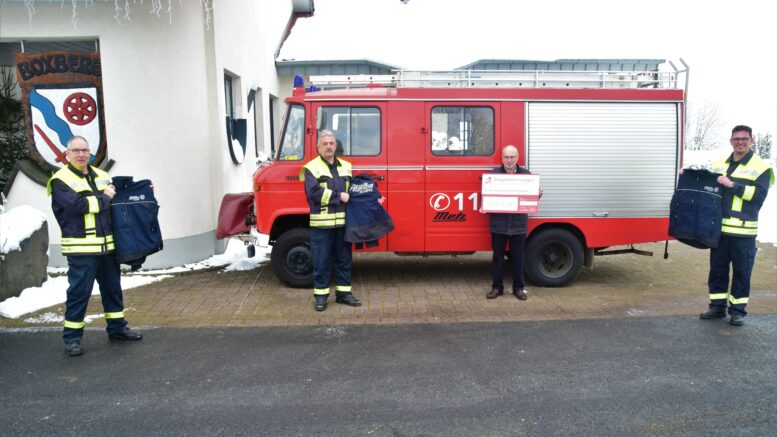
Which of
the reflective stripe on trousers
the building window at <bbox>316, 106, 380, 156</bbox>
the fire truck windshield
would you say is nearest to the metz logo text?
the building window at <bbox>316, 106, 380, 156</bbox>

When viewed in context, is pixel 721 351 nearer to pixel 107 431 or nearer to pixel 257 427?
pixel 257 427

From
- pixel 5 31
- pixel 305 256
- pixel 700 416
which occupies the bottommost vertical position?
pixel 700 416

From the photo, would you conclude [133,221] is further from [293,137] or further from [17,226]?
[17,226]

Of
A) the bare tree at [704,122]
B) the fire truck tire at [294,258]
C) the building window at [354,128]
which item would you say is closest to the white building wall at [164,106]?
the fire truck tire at [294,258]

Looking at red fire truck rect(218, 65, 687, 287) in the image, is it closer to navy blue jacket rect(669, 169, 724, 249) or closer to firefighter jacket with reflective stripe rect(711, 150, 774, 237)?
navy blue jacket rect(669, 169, 724, 249)

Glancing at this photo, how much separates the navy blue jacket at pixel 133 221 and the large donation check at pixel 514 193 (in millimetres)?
3708

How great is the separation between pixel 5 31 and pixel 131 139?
2.22 meters

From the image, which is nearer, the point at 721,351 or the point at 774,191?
the point at 721,351

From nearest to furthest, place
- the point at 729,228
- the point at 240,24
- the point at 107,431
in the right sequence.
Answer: the point at 107,431 < the point at 729,228 < the point at 240,24

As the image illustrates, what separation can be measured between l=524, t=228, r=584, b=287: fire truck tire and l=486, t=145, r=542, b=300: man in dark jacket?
1.19ft

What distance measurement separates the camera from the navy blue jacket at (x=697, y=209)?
5613 mm

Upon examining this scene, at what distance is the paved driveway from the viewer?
5.92 m

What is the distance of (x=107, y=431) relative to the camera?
11.7ft

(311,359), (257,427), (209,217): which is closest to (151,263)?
(209,217)
